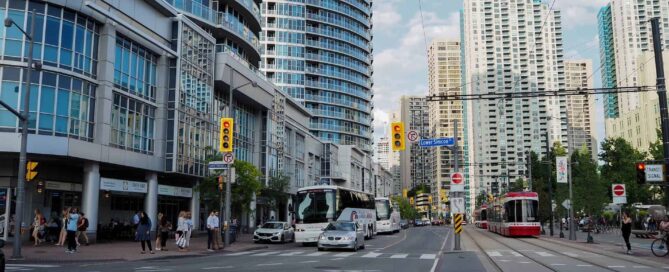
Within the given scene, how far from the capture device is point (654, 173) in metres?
24.9

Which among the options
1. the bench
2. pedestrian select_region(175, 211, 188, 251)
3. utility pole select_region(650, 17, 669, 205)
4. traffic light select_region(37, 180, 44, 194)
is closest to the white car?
pedestrian select_region(175, 211, 188, 251)

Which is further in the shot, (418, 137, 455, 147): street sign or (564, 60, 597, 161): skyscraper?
(564, 60, 597, 161): skyscraper

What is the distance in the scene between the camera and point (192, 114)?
4131 cm

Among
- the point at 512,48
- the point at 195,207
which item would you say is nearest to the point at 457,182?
the point at 512,48

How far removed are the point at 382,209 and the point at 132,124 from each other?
28764 millimetres

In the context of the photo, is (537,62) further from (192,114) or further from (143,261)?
(143,261)

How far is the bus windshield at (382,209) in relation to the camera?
56.5 metres

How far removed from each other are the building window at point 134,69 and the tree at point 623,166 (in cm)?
5698

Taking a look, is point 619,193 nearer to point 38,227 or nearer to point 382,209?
point 382,209

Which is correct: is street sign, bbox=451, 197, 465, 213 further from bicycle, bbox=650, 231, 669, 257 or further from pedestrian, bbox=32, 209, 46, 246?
pedestrian, bbox=32, 209, 46, 246

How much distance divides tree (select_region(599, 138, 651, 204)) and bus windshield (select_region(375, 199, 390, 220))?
31337mm

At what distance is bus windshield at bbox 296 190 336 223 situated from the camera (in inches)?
1316

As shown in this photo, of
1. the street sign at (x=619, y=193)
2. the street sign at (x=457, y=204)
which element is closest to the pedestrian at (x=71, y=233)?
the street sign at (x=457, y=204)

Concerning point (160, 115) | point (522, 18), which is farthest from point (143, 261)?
point (522, 18)
